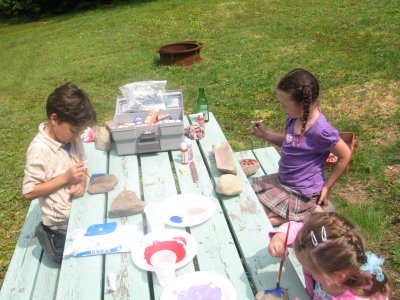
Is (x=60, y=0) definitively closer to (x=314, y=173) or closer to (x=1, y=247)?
(x=1, y=247)

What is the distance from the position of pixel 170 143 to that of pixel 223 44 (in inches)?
202

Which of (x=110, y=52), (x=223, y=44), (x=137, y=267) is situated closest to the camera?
(x=137, y=267)

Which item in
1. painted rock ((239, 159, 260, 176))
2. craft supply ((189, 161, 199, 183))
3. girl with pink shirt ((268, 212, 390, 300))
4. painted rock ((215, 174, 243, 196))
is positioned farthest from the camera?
painted rock ((239, 159, 260, 176))

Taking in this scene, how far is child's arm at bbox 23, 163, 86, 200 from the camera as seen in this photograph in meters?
2.33

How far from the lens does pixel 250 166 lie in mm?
3125

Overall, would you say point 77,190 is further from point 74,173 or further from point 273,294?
point 273,294

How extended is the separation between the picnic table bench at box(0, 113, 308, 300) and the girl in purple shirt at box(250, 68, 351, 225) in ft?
1.24

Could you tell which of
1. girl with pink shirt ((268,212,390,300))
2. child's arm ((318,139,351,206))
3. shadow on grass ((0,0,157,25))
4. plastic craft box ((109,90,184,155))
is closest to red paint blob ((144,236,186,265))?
girl with pink shirt ((268,212,390,300))

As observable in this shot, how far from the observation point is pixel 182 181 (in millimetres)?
2557

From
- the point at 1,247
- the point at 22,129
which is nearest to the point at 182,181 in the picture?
the point at 1,247

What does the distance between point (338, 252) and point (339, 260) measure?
3 cm

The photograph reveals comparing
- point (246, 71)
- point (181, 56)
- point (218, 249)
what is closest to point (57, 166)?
point (218, 249)

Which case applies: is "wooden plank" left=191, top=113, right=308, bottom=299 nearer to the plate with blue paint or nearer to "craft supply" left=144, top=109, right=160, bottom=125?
the plate with blue paint

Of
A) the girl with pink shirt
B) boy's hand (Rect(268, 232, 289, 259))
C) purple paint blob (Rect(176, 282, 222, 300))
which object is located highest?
the girl with pink shirt
